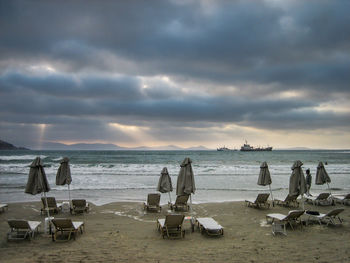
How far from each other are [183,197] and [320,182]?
7797mm

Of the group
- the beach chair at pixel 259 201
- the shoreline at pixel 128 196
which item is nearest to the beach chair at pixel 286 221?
the beach chair at pixel 259 201

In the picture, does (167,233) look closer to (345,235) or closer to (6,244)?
(6,244)

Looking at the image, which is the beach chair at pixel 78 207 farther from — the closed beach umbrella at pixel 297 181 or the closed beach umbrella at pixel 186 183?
the closed beach umbrella at pixel 297 181

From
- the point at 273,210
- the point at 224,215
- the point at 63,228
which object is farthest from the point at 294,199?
the point at 63,228

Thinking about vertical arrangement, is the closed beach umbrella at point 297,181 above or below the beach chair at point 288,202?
above

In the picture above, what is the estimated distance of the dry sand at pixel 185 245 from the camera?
604 cm

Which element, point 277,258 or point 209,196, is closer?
point 277,258

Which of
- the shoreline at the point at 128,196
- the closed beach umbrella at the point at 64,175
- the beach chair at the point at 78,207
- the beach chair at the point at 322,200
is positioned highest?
the closed beach umbrella at the point at 64,175

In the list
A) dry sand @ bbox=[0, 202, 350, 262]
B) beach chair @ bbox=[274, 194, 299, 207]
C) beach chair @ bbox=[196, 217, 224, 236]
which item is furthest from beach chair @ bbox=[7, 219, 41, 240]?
beach chair @ bbox=[274, 194, 299, 207]

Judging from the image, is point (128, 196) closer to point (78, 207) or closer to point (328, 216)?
point (78, 207)

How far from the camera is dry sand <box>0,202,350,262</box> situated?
6039mm

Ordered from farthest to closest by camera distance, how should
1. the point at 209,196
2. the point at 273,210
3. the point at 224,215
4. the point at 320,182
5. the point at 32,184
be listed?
1. the point at 209,196
2. the point at 320,182
3. the point at 273,210
4. the point at 224,215
5. the point at 32,184

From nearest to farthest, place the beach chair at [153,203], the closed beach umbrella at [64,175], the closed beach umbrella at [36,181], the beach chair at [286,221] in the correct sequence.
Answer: the beach chair at [286,221], the closed beach umbrella at [36,181], the closed beach umbrella at [64,175], the beach chair at [153,203]

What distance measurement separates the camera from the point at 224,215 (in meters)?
10.5
